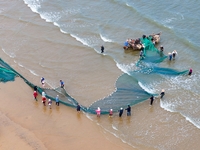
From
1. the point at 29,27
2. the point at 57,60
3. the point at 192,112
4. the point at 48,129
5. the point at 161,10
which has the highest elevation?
the point at 161,10

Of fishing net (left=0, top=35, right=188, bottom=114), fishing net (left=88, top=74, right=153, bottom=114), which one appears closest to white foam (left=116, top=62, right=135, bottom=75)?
fishing net (left=0, top=35, right=188, bottom=114)

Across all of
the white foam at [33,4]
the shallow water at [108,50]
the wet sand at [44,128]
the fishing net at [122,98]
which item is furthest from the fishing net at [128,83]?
the white foam at [33,4]

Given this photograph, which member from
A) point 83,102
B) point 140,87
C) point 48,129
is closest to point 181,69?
point 140,87

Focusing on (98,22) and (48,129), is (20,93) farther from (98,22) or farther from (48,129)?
(98,22)

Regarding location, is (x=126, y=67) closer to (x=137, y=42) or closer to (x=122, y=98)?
(x=137, y=42)

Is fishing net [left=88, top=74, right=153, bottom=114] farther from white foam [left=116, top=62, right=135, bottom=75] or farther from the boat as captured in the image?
the boat

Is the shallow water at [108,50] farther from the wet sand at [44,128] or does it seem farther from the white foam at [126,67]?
the wet sand at [44,128]
